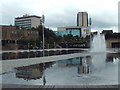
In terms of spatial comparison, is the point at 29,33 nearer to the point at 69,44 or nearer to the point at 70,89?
the point at 69,44

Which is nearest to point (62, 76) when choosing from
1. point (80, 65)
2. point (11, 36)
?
point (80, 65)

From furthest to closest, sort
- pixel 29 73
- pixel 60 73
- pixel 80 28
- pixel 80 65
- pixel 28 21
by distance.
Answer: pixel 80 28
pixel 28 21
pixel 80 65
pixel 60 73
pixel 29 73

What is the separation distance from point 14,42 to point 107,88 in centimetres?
6979

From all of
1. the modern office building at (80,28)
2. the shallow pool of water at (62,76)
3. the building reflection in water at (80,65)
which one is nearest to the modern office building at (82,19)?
the modern office building at (80,28)

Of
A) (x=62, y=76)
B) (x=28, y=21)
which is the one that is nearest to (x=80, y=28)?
(x=28, y=21)

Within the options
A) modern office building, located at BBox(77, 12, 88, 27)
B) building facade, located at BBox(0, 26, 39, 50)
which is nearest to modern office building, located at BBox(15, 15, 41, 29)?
modern office building, located at BBox(77, 12, 88, 27)

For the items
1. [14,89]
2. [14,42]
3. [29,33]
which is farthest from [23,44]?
[14,89]

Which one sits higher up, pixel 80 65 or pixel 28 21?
pixel 28 21

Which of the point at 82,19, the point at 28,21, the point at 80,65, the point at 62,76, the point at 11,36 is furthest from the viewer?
the point at 82,19

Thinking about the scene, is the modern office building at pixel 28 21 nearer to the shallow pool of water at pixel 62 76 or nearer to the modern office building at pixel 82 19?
the modern office building at pixel 82 19

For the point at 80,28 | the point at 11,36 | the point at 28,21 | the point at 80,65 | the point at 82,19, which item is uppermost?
the point at 82,19

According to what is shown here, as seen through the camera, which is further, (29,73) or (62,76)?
(29,73)

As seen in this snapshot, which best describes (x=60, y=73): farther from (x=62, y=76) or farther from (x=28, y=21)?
(x=28, y=21)

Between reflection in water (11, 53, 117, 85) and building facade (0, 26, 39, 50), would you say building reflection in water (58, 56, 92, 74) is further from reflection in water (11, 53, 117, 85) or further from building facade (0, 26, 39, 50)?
building facade (0, 26, 39, 50)
